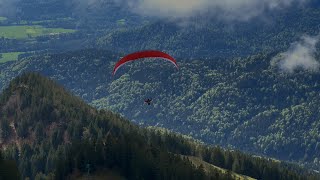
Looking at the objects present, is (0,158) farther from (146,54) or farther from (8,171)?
(146,54)

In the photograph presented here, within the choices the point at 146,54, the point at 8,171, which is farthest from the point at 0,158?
the point at 146,54

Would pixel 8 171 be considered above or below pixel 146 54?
below

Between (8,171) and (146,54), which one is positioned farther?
(146,54)

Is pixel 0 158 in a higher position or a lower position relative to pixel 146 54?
lower
